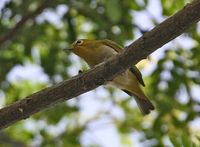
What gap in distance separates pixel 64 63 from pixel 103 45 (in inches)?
103

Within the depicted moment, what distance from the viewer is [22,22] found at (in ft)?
19.2

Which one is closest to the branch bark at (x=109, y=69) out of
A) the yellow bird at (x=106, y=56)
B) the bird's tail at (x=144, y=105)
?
the yellow bird at (x=106, y=56)

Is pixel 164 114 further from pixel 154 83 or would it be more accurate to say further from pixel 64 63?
pixel 64 63

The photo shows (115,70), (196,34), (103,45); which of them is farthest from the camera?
(196,34)

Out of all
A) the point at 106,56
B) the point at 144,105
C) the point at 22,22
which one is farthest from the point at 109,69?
the point at 22,22

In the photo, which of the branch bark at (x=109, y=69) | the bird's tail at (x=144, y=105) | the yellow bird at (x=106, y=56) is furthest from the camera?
the bird's tail at (x=144, y=105)

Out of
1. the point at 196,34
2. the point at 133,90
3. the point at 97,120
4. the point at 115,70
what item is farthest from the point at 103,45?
the point at 97,120

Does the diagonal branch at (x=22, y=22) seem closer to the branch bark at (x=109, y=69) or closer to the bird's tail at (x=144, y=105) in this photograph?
the bird's tail at (x=144, y=105)

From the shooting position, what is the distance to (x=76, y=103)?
25.0 ft

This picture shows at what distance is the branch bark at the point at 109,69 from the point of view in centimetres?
322

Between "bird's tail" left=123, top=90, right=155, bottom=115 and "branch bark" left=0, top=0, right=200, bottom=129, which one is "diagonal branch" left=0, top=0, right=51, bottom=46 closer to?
"bird's tail" left=123, top=90, right=155, bottom=115

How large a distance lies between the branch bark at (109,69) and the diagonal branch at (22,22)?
2.18m

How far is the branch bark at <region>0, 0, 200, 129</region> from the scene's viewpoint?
322 centimetres

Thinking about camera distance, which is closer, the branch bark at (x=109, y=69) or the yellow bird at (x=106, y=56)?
the branch bark at (x=109, y=69)
